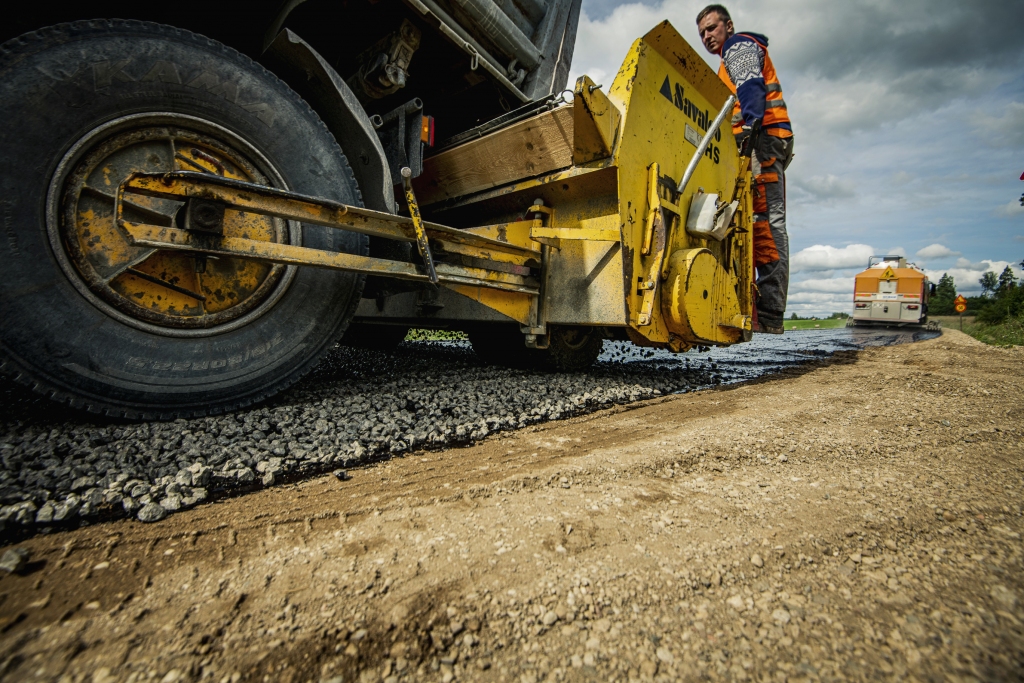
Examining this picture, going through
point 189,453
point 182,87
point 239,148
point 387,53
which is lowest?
point 189,453

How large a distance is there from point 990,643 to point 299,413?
212 cm

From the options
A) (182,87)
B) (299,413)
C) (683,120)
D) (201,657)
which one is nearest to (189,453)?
(299,413)

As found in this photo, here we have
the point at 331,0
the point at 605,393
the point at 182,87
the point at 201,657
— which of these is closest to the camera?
the point at 201,657

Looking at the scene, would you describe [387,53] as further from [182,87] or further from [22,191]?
[22,191]

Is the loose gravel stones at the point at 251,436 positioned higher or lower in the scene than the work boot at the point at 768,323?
lower

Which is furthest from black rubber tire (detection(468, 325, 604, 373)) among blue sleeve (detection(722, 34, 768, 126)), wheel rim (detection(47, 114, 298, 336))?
blue sleeve (detection(722, 34, 768, 126))

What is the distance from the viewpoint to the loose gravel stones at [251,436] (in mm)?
1177

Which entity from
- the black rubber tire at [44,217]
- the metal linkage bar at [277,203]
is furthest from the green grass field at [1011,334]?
the black rubber tire at [44,217]

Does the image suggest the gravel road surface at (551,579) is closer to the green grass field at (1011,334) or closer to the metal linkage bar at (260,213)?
the metal linkage bar at (260,213)

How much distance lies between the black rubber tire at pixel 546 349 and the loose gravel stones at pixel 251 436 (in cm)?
28

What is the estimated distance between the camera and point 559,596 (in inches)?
34.9

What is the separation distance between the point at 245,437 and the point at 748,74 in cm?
460

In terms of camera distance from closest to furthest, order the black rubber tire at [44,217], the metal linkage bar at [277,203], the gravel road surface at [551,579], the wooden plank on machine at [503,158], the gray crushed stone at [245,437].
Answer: the gravel road surface at [551,579], the gray crushed stone at [245,437], the black rubber tire at [44,217], the metal linkage bar at [277,203], the wooden plank on machine at [503,158]

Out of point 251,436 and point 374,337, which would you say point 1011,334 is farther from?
point 251,436
